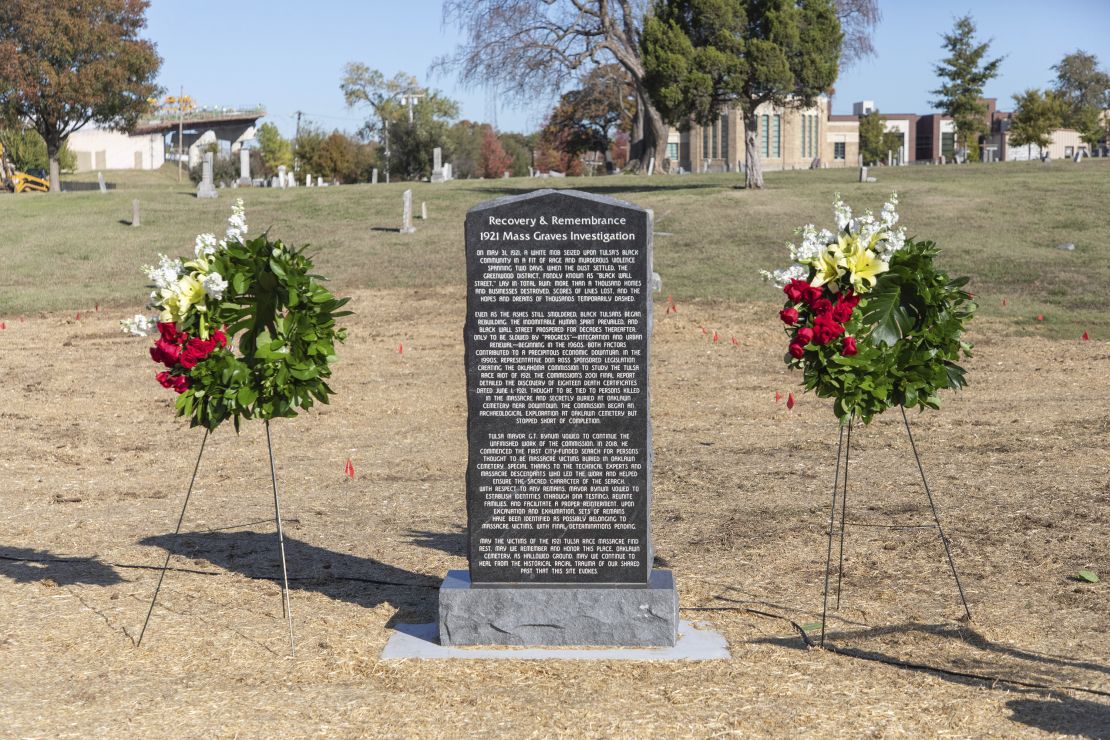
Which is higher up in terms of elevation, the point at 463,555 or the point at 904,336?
the point at 904,336

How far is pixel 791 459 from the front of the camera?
12.4 metres

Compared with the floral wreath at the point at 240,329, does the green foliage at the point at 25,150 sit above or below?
above

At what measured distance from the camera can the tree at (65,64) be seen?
204 feet

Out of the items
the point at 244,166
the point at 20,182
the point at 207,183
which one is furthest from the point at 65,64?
the point at 207,183

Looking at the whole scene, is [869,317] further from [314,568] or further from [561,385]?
[314,568]

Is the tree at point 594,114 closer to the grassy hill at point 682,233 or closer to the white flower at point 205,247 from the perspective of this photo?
the grassy hill at point 682,233

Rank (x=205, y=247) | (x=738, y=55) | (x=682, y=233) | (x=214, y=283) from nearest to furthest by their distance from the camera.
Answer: (x=214, y=283), (x=205, y=247), (x=682, y=233), (x=738, y=55)

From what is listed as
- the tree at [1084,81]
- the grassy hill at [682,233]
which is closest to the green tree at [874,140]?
the tree at [1084,81]

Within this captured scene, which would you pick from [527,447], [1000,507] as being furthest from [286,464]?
[1000,507]

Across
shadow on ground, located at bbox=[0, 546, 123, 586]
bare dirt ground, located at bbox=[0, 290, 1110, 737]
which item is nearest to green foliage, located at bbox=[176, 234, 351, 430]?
bare dirt ground, located at bbox=[0, 290, 1110, 737]

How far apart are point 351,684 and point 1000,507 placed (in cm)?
591

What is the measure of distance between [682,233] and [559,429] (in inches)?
1041

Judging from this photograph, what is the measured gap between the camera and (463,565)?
361 inches

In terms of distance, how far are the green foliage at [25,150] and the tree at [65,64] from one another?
66.3ft
